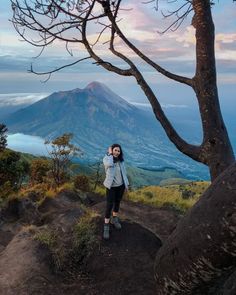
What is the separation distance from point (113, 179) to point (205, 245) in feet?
25.9

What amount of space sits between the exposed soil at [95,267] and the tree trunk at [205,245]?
13.7 feet

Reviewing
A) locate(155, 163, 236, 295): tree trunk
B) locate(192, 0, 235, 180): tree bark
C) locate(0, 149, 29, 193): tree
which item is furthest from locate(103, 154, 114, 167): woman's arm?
locate(0, 149, 29, 193): tree

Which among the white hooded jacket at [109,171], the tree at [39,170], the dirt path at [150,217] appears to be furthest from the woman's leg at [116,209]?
the tree at [39,170]

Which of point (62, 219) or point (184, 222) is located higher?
point (184, 222)

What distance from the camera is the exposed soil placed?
964 cm

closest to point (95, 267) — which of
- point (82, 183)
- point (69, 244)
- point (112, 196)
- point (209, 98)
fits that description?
point (69, 244)

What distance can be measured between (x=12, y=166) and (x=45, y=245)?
16.9m

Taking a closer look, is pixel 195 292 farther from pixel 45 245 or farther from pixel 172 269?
pixel 45 245

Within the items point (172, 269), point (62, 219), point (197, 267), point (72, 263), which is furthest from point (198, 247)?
point (62, 219)

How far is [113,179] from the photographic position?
12305mm

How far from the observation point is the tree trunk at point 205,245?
424 centimetres

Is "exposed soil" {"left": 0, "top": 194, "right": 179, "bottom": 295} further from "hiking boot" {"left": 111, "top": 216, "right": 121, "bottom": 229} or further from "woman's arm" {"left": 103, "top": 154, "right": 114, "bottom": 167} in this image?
"woman's arm" {"left": 103, "top": 154, "right": 114, "bottom": 167}

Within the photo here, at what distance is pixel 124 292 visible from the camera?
9.59 m

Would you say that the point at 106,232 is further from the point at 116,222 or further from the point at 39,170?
the point at 39,170
